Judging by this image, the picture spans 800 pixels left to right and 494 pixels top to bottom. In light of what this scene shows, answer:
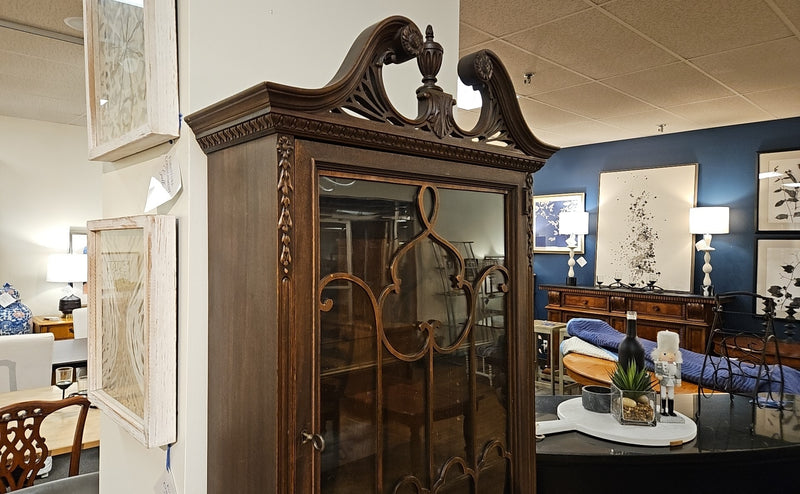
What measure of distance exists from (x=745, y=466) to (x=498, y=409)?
3.79 feet

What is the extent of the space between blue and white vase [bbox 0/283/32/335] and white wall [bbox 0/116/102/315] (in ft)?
2.22

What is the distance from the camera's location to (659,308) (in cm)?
492

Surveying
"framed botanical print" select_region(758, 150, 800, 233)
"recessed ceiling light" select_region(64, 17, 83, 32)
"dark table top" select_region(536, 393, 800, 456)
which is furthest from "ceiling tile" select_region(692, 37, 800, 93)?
"recessed ceiling light" select_region(64, 17, 83, 32)

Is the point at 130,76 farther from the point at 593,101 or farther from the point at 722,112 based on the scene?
the point at 722,112

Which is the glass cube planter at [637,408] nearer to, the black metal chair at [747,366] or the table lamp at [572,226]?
the black metal chair at [747,366]

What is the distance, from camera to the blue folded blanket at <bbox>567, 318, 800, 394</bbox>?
87.2 inches

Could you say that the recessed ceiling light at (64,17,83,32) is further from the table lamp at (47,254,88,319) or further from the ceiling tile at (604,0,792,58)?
the table lamp at (47,254,88,319)

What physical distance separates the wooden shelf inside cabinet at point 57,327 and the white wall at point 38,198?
427 millimetres

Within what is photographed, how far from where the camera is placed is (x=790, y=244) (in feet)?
15.3

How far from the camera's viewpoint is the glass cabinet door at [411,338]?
2.59ft

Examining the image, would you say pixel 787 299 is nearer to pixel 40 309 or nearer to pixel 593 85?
pixel 593 85

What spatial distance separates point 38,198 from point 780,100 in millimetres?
6843

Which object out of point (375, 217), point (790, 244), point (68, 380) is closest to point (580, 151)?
point (790, 244)

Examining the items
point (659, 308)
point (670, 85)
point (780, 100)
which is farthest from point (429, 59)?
point (659, 308)
